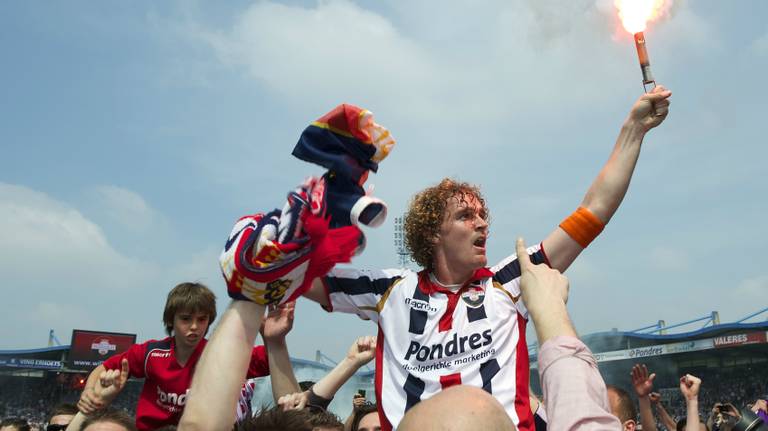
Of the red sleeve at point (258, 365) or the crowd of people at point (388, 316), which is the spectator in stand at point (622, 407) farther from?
the red sleeve at point (258, 365)

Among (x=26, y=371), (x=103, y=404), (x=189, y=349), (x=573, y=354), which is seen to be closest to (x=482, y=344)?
(x=573, y=354)

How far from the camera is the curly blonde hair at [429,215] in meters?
3.77

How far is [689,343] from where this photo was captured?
33.0 meters

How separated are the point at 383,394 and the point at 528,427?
698 mm

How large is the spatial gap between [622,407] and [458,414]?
457cm

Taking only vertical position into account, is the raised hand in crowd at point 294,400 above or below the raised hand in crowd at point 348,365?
below

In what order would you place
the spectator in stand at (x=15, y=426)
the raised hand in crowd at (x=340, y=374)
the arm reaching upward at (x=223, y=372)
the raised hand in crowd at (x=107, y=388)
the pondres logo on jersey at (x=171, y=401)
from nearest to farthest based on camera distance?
1. the arm reaching upward at (x=223, y=372)
2. the raised hand in crowd at (x=107, y=388)
3. the raised hand in crowd at (x=340, y=374)
4. the pondres logo on jersey at (x=171, y=401)
5. the spectator in stand at (x=15, y=426)

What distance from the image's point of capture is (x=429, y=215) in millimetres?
3803

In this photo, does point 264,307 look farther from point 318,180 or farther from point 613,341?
point 613,341

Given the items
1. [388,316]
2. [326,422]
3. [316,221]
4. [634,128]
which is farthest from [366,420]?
[316,221]

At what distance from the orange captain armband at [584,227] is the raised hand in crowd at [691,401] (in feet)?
8.42

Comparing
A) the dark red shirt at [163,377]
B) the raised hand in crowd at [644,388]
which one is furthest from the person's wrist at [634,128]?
the raised hand in crowd at [644,388]

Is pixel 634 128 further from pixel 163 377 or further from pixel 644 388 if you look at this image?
pixel 163 377

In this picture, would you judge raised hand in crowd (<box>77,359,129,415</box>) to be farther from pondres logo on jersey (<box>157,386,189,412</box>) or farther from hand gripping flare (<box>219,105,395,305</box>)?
hand gripping flare (<box>219,105,395,305</box>)
